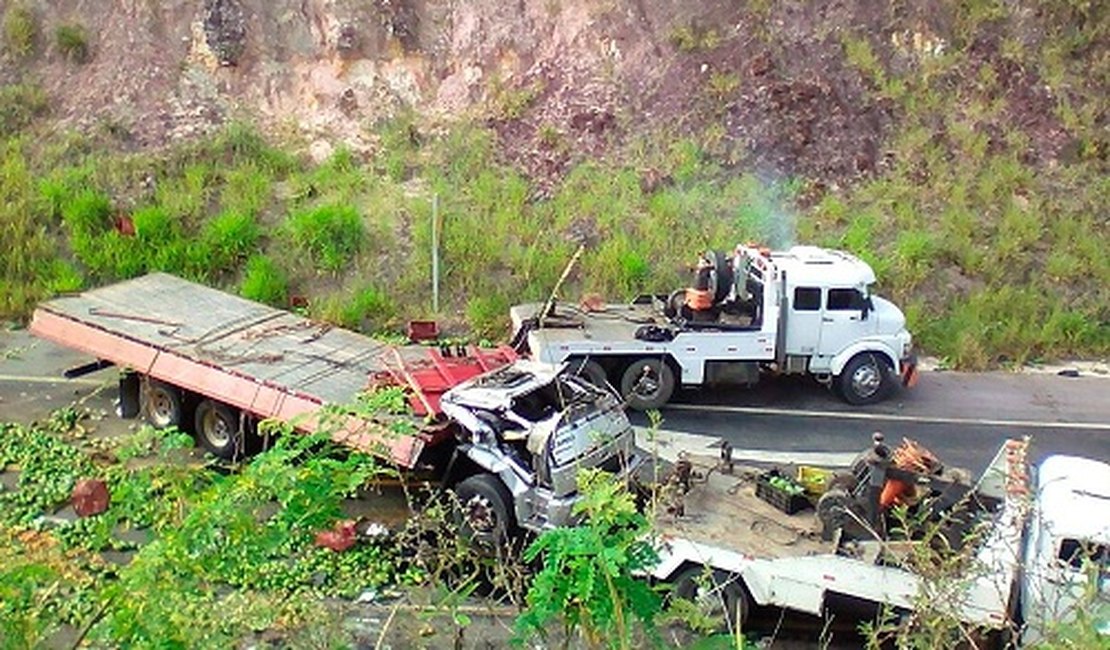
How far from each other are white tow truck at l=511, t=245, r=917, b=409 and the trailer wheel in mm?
4918

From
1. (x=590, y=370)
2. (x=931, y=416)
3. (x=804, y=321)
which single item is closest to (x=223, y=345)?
(x=590, y=370)

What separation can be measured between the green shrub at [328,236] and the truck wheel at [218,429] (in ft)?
16.9

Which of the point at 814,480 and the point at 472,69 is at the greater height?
the point at 472,69

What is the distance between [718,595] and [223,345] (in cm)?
696

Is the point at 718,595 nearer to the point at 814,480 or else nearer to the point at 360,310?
the point at 814,480

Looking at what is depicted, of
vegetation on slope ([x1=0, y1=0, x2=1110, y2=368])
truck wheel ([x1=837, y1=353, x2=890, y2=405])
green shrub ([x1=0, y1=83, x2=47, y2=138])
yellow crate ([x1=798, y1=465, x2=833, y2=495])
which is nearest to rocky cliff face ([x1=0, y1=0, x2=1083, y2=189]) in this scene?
vegetation on slope ([x1=0, y1=0, x2=1110, y2=368])

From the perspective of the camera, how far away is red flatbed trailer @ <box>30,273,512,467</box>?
44.6 ft

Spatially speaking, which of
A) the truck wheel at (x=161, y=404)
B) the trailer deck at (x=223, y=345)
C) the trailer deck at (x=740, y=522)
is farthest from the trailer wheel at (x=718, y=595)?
the truck wheel at (x=161, y=404)

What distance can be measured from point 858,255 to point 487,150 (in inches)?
255

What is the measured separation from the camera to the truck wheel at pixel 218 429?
14.1 meters

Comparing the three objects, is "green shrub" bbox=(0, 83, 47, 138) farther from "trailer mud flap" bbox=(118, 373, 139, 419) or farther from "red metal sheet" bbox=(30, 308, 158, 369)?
"trailer mud flap" bbox=(118, 373, 139, 419)

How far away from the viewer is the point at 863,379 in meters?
16.7

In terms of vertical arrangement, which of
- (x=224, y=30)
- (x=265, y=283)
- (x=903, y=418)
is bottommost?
(x=903, y=418)

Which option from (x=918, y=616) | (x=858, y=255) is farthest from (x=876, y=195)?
(x=918, y=616)
